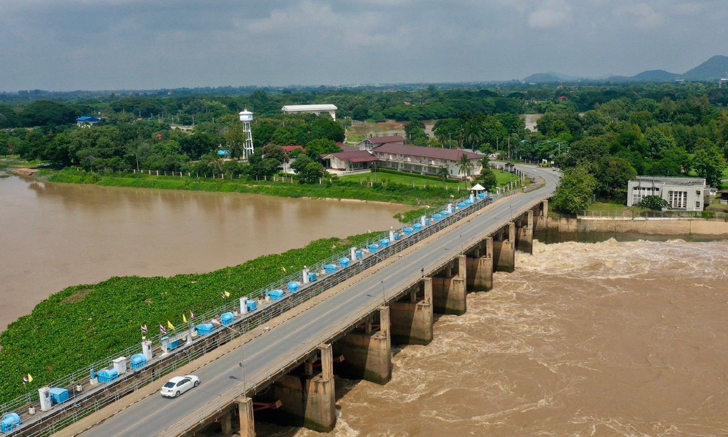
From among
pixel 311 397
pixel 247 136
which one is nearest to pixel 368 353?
pixel 311 397

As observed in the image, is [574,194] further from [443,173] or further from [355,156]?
[355,156]

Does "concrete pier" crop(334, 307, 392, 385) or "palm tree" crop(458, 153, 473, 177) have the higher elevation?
"palm tree" crop(458, 153, 473, 177)

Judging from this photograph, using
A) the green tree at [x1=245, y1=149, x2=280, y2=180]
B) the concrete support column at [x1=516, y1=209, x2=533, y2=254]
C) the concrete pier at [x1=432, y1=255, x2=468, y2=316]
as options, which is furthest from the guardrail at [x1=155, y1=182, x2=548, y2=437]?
the green tree at [x1=245, y1=149, x2=280, y2=180]

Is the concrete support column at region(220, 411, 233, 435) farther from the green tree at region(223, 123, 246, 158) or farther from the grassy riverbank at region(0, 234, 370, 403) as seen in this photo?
the green tree at region(223, 123, 246, 158)

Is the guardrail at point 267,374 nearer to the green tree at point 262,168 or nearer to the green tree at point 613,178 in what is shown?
the green tree at point 613,178

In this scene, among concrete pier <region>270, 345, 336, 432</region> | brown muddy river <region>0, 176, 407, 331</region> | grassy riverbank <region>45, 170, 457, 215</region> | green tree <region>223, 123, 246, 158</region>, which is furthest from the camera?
green tree <region>223, 123, 246, 158</region>

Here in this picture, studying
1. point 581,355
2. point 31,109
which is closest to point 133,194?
point 581,355
